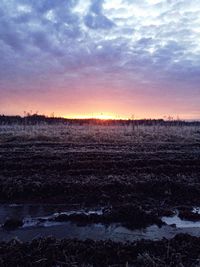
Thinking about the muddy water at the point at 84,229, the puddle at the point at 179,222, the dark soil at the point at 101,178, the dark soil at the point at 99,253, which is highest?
the dark soil at the point at 101,178

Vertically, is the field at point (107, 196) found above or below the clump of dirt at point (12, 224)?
above

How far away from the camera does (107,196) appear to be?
9.46 m

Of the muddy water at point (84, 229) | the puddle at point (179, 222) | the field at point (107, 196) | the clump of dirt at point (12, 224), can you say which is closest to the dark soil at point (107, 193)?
the field at point (107, 196)

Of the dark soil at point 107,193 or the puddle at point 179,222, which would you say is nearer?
the dark soil at point 107,193

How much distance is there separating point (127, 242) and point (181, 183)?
473 cm

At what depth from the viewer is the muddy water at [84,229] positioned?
6.98m

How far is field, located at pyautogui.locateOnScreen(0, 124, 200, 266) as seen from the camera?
564cm

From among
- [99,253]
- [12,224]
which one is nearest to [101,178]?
[12,224]

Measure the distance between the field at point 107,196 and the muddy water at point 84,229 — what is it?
190mm

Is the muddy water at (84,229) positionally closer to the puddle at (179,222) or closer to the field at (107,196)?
the puddle at (179,222)

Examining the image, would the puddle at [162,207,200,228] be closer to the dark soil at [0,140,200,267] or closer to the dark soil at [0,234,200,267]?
the dark soil at [0,140,200,267]

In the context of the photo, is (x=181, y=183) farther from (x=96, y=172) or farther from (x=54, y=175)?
(x=54, y=175)

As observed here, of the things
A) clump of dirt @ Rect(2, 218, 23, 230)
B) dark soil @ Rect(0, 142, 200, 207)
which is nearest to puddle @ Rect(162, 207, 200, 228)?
dark soil @ Rect(0, 142, 200, 207)

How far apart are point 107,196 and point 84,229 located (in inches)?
85.6
